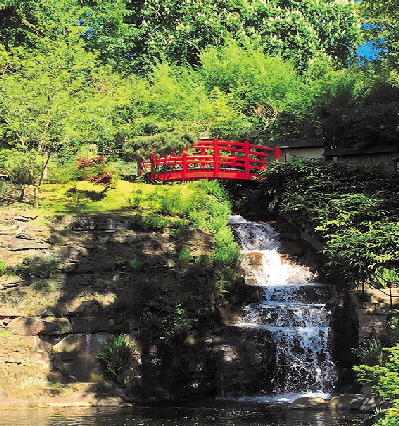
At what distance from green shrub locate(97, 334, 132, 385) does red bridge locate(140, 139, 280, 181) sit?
499 inches

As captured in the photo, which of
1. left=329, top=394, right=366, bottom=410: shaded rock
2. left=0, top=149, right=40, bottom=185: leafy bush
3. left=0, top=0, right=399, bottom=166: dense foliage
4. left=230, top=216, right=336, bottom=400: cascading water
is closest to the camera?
left=329, top=394, right=366, bottom=410: shaded rock

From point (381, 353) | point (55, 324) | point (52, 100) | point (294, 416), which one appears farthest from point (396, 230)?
point (52, 100)

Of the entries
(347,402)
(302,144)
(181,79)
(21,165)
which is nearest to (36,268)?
(21,165)

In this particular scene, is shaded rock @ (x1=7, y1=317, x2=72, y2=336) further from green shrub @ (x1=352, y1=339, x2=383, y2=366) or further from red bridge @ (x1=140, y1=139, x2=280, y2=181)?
red bridge @ (x1=140, y1=139, x2=280, y2=181)

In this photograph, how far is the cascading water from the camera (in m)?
16.8

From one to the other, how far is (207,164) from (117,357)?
1532cm

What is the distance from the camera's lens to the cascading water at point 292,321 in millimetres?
16781

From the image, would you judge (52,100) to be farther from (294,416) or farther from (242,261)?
(294,416)

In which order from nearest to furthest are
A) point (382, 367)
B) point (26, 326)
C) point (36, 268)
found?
point (382, 367) < point (26, 326) < point (36, 268)

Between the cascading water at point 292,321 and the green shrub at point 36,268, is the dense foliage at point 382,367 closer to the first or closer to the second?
the cascading water at point 292,321

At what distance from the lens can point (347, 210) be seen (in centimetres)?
1909

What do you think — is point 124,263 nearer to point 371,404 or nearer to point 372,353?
point 372,353

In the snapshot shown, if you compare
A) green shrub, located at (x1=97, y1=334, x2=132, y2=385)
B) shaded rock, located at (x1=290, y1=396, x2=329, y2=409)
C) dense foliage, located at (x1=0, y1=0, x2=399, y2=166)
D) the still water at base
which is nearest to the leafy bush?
dense foliage, located at (x1=0, y1=0, x2=399, y2=166)

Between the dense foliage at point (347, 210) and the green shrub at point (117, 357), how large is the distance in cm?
532
